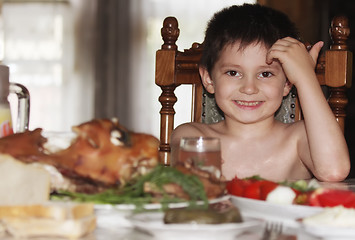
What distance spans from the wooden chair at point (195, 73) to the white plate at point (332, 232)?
3.16 ft

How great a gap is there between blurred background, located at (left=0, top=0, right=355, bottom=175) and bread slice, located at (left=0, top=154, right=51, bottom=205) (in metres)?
4.91

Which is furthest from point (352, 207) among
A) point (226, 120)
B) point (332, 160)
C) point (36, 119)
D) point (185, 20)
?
point (36, 119)

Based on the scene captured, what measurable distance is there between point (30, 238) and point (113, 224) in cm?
13

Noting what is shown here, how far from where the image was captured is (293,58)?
149cm

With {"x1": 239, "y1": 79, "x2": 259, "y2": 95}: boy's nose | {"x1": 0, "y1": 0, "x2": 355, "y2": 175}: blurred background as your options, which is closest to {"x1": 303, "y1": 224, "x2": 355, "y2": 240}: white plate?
{"x1": 239, "y1": 79, "x2": 259, "y2": 95}: boy's nose

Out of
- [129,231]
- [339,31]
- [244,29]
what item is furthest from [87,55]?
[129,231]

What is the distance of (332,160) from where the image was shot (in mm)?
1447

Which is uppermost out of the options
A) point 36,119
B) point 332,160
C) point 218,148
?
point 218,148

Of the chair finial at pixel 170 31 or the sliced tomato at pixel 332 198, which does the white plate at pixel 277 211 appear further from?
the chair finial at pixel 170 31

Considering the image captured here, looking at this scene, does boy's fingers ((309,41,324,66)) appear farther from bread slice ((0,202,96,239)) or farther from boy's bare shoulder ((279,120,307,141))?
bread slice ((0,202,96,239))

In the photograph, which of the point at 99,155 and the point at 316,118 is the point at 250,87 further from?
the point at 99,155

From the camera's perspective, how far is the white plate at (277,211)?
29.8 inches

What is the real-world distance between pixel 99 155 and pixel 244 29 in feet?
3.42

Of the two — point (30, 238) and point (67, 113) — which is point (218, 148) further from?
point (67, 113)
